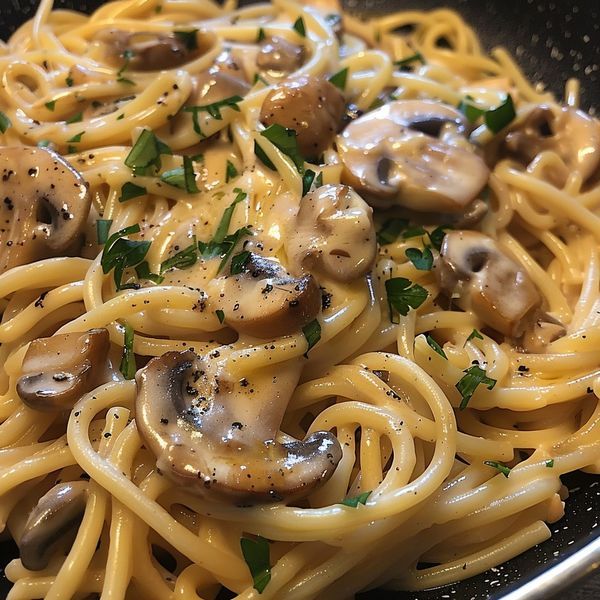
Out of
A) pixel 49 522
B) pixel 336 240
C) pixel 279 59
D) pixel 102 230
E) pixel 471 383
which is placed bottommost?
pixel 49 522

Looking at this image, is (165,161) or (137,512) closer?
(137,512)

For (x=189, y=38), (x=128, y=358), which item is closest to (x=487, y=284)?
(x=128, y=358)

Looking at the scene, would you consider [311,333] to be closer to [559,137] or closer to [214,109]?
[214,109]

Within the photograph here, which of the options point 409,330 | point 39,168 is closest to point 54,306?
point 39,168

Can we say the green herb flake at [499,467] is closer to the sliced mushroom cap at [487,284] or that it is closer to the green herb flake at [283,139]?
the sliced mushroom cap at [487,284]

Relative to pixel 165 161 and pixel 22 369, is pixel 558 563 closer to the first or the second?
pixel 22 369
